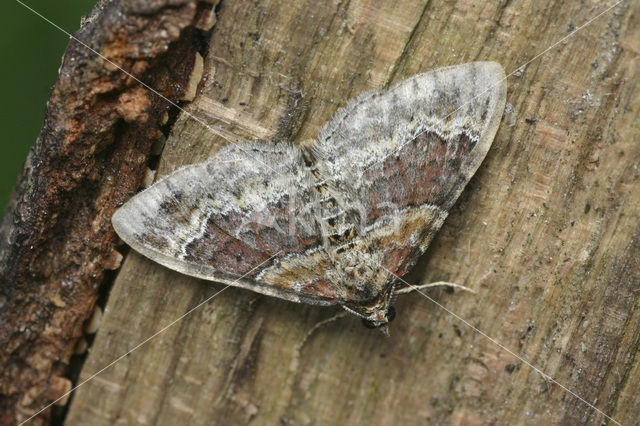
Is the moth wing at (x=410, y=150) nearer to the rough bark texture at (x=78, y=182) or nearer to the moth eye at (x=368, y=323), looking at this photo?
the moth eye at (x=368, y=323)

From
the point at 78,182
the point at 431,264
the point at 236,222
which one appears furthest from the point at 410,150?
the point at 78,182

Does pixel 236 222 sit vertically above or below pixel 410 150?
below

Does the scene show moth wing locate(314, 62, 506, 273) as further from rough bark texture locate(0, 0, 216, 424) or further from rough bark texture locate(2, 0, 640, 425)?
rough bark texture locate(0, 0, 216, 424)

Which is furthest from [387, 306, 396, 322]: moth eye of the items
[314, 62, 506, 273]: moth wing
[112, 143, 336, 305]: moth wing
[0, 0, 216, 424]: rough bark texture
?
[0, 0, 216, 424]: rough bark texture

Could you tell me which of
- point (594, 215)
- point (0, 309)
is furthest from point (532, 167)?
point (0, 309)

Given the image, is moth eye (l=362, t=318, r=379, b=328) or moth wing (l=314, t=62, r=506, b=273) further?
moth eye (l=362, t=318, r=379, b=328)

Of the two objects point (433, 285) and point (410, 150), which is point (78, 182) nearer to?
point (410, 150)

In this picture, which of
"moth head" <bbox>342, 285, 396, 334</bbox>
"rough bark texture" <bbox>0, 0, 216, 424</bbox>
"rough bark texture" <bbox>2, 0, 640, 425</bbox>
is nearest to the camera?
"rough bark texture" <bbox>0, 0, 216, 424</bbox>
